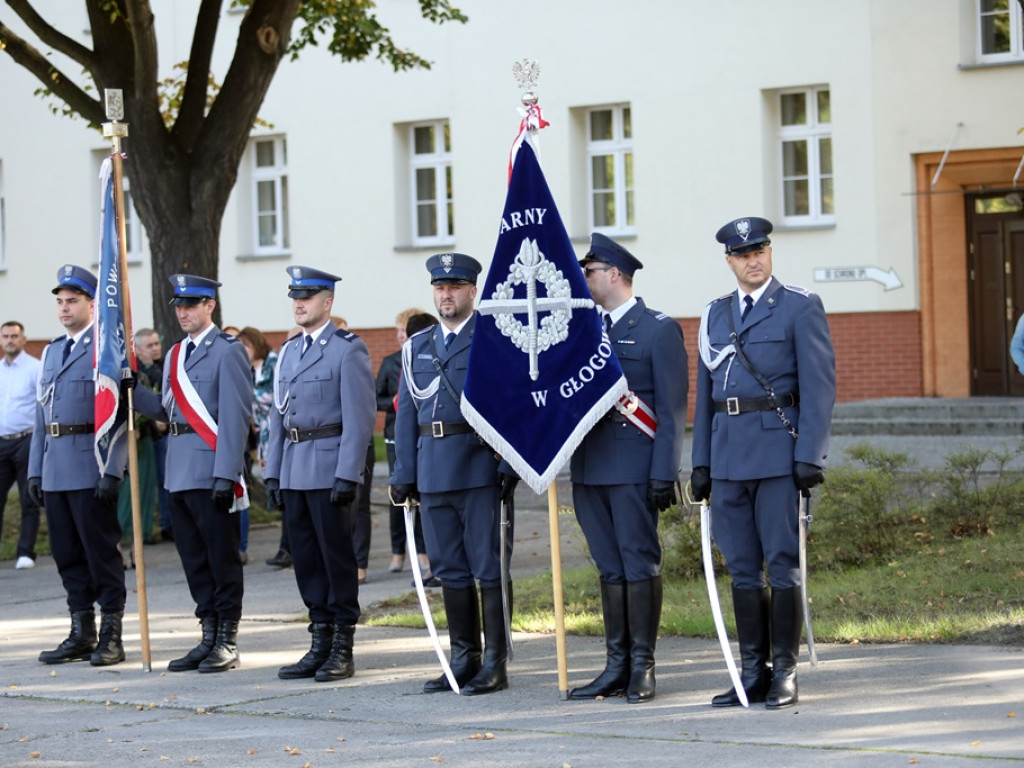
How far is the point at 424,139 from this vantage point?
26.5 m

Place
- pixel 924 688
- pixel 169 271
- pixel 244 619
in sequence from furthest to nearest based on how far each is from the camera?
pixel 169 271, pixel 244 619, pixel 924 688

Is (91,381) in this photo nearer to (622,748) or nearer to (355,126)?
(622,748)

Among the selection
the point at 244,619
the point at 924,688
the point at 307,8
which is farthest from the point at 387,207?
the point at 924,688

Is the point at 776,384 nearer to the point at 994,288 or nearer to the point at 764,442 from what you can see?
the point at 764,442

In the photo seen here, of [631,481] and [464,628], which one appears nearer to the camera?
[631,481]

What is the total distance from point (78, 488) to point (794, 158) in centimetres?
1579

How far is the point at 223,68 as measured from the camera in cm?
2692

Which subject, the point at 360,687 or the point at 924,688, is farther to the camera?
the point at 360,687

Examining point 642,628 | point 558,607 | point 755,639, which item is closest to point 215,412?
point 558,607

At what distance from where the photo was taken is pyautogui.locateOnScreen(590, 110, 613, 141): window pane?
2480 centimetres

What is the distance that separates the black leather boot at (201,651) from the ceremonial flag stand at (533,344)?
219 cm

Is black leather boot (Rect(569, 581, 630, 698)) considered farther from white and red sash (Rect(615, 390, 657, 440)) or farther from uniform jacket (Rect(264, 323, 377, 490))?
uniform jacket (Rect(264, 323, 377, 490))

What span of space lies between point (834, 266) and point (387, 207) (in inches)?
294

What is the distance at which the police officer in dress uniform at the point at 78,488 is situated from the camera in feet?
30.7
